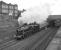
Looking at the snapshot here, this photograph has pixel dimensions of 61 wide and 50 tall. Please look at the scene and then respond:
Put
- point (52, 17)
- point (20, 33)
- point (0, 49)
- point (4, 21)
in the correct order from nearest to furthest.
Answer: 1. point (0, 49)
2. point (20, 33)
3. point (4, 21)
4. point (52, 17)

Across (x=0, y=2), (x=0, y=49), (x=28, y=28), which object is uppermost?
(x=0, y=2)

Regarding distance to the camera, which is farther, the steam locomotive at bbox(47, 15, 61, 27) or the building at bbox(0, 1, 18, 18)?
the building at bbox(0, 1, 18, 18)

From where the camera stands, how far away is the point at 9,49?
13094mm

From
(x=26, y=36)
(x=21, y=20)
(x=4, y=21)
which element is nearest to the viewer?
(x=26, y=36)

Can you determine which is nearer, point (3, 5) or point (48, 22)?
point (48, 22)

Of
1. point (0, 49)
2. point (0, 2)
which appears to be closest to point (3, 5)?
point (0, 2)

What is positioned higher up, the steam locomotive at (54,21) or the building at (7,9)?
the building at (7,9)

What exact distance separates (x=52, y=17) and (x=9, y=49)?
93.2 ft

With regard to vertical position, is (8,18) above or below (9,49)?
above

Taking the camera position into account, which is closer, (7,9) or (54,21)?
(54,21)

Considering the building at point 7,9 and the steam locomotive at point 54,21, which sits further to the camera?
the building at point 7,9

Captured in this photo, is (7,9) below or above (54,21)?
above

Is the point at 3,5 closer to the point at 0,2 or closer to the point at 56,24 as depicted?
the point at 0,2

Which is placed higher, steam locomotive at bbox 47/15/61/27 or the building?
the building
